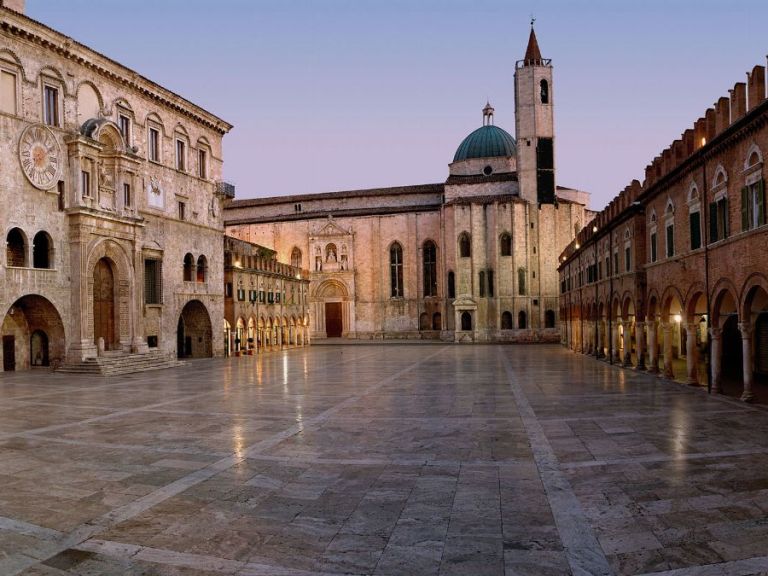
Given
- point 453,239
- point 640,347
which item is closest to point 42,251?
point 640,347

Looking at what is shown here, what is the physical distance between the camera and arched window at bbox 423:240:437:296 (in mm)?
68000

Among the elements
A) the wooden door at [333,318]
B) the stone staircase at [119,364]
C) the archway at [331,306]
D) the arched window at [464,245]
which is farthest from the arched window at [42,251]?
the wooden door at [333,318]

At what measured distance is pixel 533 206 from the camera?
61.1 m

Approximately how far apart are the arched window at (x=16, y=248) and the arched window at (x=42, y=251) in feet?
2.01

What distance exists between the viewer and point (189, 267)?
128 feet

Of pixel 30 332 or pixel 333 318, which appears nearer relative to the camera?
pixel 30 332

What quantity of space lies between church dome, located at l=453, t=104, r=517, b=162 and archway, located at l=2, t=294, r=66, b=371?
169ft

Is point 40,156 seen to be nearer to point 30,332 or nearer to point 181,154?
point 30,332

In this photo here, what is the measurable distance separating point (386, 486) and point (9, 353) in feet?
85.4

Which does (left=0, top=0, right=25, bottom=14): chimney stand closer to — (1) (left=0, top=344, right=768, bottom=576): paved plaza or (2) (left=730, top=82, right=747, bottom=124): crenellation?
(1) (left=0, top=344, right=768, bottom=576): paved plaza

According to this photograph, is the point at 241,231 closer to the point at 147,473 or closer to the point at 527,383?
the point at 527,383

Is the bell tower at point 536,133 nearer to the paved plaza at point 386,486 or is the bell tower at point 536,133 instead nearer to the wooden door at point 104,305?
the wooden door at point 104,305

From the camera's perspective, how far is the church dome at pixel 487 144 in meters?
69.8

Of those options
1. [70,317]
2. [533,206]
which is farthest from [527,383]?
[533,206]
